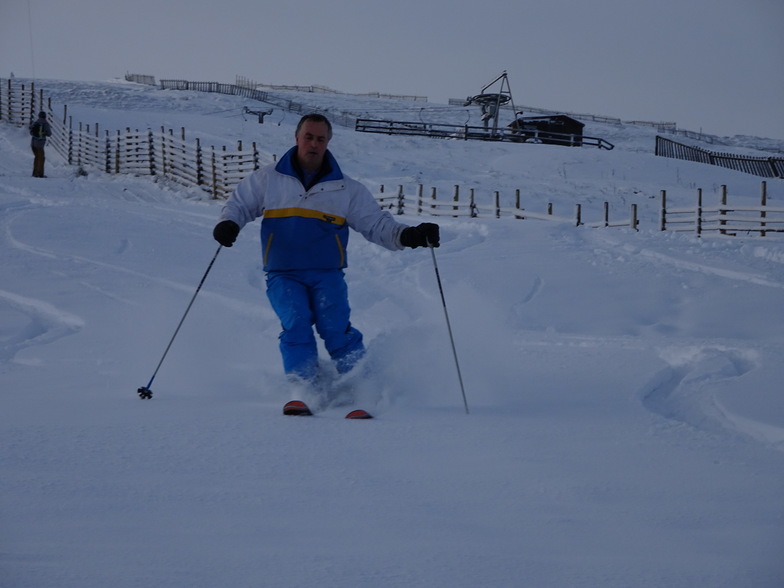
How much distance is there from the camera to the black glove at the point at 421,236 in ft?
13.6

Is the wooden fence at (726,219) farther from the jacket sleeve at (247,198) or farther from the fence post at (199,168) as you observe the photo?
the jacket sleeve at (247,198)

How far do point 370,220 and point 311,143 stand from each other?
20.6 inches

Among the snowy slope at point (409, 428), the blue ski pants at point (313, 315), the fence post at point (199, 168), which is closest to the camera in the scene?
the snowy slope at point (409, 428)

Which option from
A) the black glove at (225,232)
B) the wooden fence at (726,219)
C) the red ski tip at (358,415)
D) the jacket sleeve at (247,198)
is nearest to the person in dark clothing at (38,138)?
the wooden fence at (726,219)

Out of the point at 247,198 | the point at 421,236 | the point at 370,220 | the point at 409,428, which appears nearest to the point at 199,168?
the point at 247,198

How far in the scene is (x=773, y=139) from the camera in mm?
62562

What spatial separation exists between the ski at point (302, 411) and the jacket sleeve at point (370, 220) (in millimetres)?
1084

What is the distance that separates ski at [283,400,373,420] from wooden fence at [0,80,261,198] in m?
14.8

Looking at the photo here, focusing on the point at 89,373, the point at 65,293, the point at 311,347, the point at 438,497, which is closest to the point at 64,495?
the point at 438,497

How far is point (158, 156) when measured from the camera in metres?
22.6

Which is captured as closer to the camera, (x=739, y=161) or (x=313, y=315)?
(x=313, y=315)

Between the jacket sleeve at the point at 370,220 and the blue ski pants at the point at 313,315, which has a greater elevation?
the jacket sleeve at the point at 370,220

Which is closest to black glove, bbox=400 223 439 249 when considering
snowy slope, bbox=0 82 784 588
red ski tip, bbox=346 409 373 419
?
snowy slope, bbox=0 82 784 588

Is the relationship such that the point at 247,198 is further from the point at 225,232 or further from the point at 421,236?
the point at 421,236
